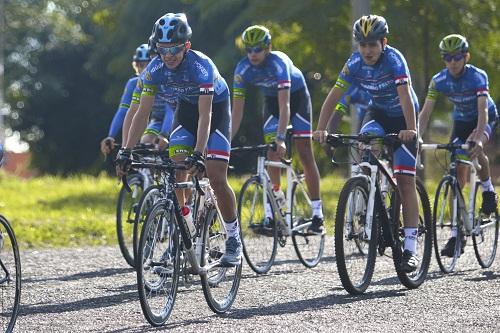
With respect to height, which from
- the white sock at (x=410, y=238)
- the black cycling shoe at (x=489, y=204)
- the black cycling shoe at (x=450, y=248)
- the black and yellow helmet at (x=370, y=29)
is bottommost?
the black cycling shoe at (x=450, y=248)

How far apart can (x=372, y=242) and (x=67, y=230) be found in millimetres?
7216

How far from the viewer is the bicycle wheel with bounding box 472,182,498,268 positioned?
11781mm

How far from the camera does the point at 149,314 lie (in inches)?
314

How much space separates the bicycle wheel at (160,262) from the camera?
8000 millimetres

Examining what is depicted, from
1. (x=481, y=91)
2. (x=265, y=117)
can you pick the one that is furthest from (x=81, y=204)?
(x=481, y=91)

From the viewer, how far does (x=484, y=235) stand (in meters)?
11.9

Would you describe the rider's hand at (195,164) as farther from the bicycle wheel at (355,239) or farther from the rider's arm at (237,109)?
the rider's arm at (237,109)

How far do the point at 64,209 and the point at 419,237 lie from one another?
32.3ft

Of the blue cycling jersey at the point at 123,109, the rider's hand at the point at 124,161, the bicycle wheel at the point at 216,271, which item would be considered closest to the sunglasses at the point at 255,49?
the blue cycling jersey at the point at 123,109

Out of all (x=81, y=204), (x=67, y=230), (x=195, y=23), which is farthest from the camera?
(x=195, y=23)

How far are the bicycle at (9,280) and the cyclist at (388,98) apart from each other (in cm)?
293

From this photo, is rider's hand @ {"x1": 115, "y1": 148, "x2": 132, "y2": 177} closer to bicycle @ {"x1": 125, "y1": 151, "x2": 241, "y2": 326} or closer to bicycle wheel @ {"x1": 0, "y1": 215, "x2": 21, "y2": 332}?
bicycle @ {"x1": 125, "y1": 151, "x2": 241, "y2": 326}

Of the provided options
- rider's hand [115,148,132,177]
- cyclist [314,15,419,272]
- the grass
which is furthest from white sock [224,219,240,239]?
the grass

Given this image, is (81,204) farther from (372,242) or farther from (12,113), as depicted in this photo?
(12,113)
